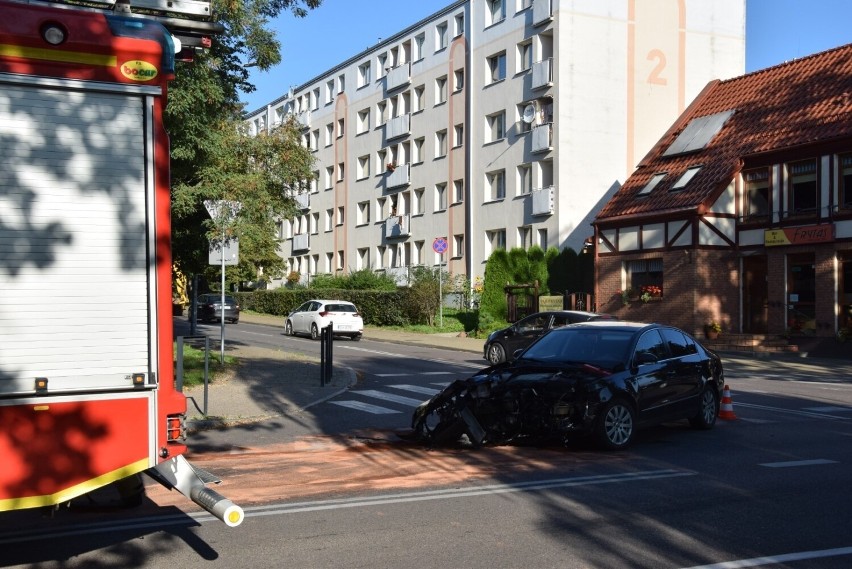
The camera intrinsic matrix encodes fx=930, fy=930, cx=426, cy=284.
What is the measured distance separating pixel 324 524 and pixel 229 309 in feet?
125

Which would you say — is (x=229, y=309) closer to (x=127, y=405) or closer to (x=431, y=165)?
(x=431, y=165)

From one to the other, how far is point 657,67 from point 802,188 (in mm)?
13915

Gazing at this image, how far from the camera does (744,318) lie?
3053cm

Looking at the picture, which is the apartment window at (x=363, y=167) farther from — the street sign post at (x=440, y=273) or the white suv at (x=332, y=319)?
the white suv at (x=332, y=319)

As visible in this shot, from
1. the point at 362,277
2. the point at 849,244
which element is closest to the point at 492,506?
the point at 849,244

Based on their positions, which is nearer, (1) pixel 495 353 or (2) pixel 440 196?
(1) pixel 495 353

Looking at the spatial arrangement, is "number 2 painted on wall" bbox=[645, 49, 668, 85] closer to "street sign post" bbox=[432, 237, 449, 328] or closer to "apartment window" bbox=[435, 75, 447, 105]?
"apartment window" bbox=[435, 75, 447, 105]

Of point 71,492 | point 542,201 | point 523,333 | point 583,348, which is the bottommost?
point 523,333

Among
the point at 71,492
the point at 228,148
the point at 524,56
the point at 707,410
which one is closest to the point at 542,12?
the point at 524,56

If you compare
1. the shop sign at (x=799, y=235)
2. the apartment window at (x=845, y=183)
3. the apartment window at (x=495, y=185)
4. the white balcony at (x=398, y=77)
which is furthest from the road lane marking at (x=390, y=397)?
the white balcony at (x=398, y=77)

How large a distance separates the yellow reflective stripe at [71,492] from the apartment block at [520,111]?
99.4ft

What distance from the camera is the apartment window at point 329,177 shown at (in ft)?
197

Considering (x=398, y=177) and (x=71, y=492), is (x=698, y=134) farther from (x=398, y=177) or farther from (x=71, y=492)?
(x=71, y=492)

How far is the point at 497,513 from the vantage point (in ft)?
24.0
